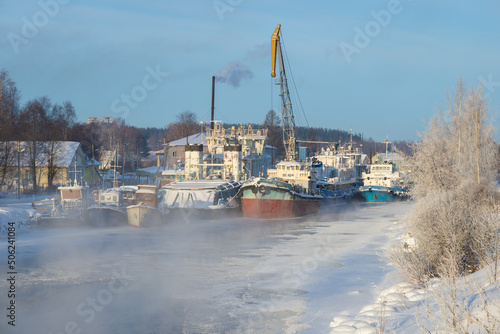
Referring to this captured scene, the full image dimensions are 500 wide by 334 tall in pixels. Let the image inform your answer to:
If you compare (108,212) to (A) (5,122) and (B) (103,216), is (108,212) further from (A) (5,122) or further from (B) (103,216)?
(A) (5,122)

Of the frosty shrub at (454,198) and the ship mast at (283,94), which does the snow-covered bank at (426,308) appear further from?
the ship mast at (283,94)

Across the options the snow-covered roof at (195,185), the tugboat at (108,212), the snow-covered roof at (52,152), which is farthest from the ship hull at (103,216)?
the snow-covered roof at (52,152)

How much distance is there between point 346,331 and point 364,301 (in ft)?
10.9

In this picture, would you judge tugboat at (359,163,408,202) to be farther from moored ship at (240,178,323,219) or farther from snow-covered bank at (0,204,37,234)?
snow-covered bank at (0,204,37,234)

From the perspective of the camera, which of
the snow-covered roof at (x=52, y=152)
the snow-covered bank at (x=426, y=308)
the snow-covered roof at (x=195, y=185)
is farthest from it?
the snow-covered roof at (x=52, y=152)

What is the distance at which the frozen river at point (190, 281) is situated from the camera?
43.5 feet

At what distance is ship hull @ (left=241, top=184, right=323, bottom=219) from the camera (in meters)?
42.0

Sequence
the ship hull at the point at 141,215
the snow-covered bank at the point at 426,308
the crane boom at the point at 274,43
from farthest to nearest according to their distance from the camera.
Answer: the crane boom at the point at 274,43 → the ship hull at the point at 141,215 → the snow-covered bank at the point at 426,308

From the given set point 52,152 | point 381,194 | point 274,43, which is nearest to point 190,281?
point 52,152

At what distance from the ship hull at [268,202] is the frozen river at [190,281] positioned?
36.8 ft

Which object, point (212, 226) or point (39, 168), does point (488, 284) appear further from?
point (39, 168)

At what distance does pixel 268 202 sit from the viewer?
138 feet

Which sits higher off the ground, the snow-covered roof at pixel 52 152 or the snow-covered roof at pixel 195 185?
the snow-covered roof at pixel 52 152

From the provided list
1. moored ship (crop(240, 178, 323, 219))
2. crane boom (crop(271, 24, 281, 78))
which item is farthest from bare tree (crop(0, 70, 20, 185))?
crane boom (crop(271, 24, 281, 78))
